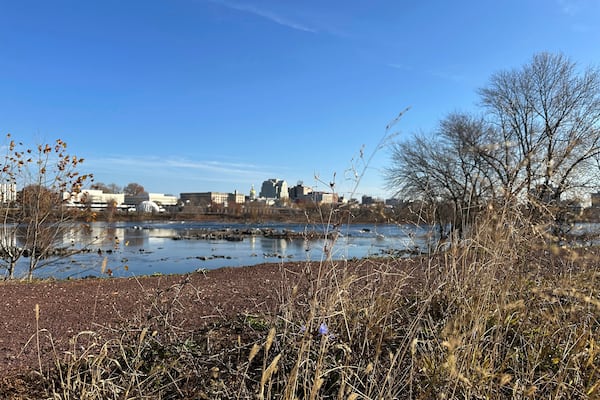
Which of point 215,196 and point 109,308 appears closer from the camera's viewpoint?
point 109,308

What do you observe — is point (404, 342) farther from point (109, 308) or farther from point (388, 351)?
point (109, 308)

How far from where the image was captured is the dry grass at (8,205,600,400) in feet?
6.33

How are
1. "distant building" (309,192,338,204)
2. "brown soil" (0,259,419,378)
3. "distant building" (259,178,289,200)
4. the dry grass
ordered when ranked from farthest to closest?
"distant building" (259,178,289,200), "brown soil" (0,259,419,378), "distant building" (309,192,338,204), the dry grass

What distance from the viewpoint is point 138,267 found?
49.1 feet

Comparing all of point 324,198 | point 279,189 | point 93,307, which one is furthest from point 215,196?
point 324,198

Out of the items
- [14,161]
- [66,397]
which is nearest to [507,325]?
[66,397]

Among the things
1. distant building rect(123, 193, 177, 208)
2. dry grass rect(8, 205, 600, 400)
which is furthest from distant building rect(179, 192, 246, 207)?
dry grass rect(8, 205, 600, 400)

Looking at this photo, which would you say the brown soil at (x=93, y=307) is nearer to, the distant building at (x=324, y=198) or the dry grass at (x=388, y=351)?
the dry grass at (x=388, y=351)

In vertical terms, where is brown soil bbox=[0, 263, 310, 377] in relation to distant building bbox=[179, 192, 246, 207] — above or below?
below

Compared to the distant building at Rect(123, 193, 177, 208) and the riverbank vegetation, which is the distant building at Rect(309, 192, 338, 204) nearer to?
the riverbank vegetation

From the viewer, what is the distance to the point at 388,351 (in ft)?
7.60

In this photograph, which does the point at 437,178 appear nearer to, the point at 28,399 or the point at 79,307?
the point at 79,307

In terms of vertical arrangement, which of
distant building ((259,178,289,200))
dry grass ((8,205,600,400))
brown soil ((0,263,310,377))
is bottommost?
brown soil ((0,263,310,377))

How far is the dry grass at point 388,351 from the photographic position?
1930mm
